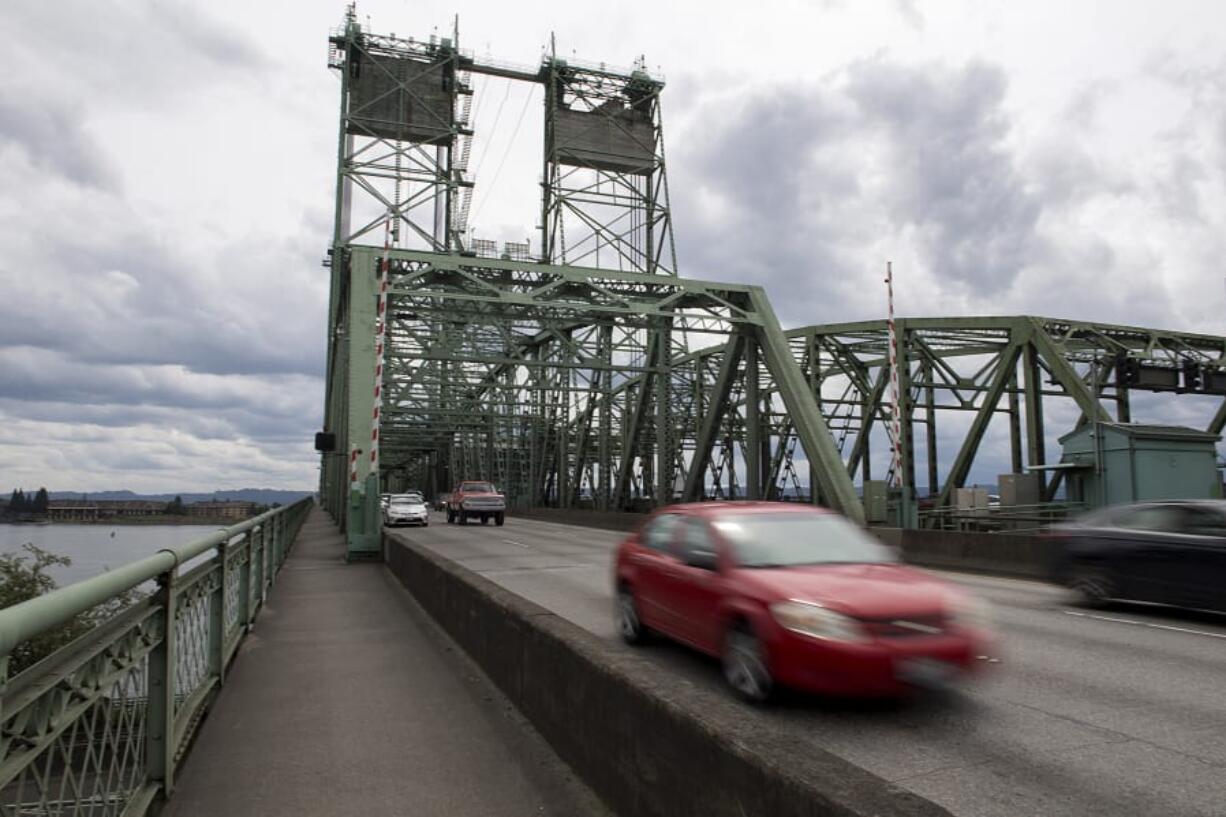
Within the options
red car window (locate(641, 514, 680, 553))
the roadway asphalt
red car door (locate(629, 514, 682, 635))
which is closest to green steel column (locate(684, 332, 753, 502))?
the roadway asphalt

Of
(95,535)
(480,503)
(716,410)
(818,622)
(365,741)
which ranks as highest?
(716,410)

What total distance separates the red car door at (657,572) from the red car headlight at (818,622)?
1658mm

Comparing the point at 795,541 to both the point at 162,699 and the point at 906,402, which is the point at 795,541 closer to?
the point at 162,699

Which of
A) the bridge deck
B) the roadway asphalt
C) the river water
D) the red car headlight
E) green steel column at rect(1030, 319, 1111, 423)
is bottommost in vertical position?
the river water

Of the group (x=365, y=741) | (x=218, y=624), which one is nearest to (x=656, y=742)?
(x=365, y=741)

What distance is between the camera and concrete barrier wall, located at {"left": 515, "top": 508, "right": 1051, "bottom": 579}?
579 inches

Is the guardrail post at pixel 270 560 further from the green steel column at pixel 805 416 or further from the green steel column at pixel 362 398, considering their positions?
the green steel column at pixel 805 416

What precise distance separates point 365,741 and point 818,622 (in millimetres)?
3103

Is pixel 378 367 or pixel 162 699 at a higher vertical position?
pixel 378 367

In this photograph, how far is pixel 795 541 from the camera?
22.0ft

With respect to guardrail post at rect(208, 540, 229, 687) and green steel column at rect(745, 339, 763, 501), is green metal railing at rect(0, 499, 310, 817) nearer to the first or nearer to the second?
guardrail post at rect(208, 540, 229, 687)

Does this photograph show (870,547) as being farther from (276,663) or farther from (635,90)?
(635,90)

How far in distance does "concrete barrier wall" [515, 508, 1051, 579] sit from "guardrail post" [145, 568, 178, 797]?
12619mm

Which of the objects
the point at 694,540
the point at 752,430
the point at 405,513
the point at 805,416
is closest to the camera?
the point at 694,540
